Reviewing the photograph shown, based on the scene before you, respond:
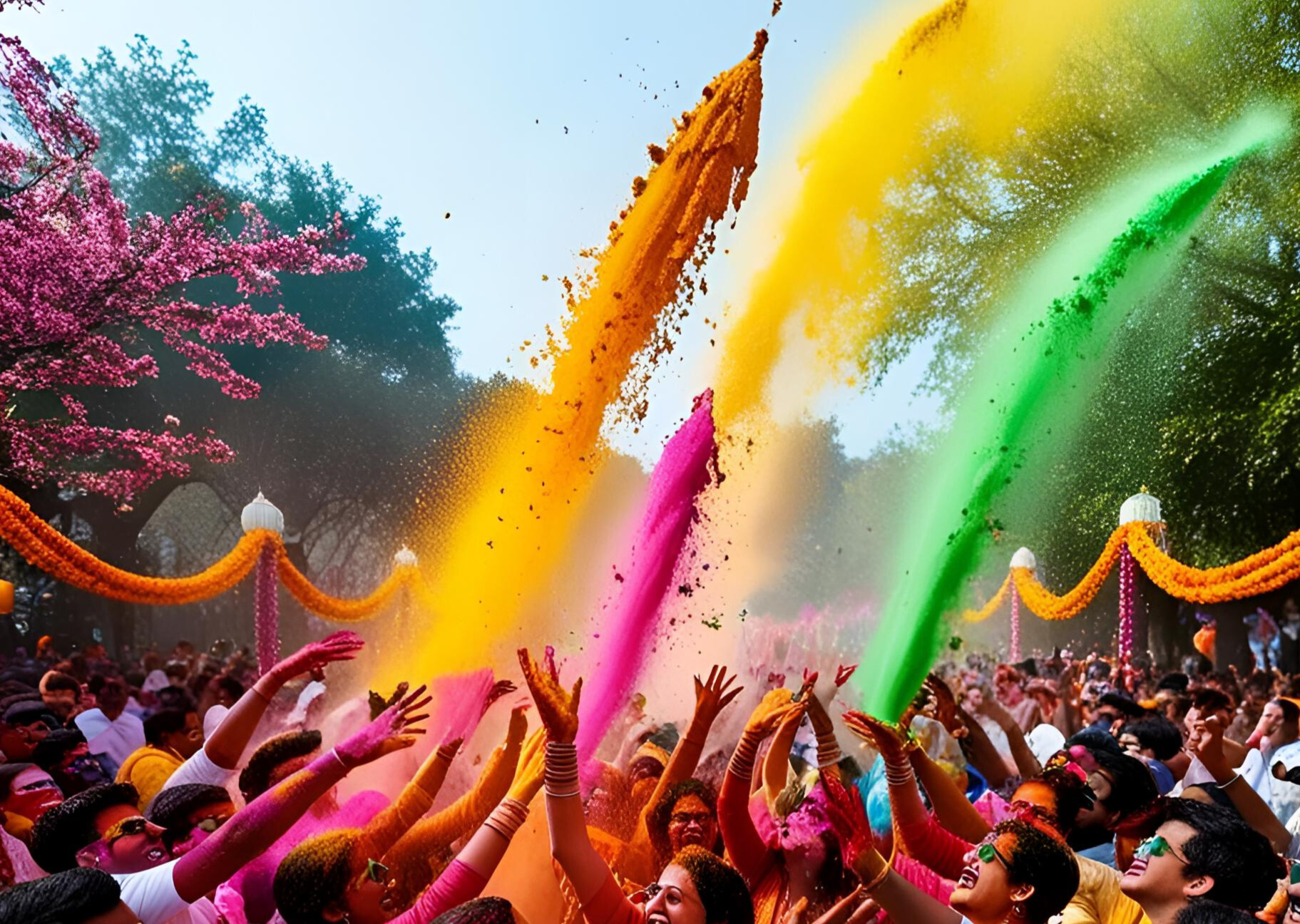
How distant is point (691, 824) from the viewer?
432 centimetres

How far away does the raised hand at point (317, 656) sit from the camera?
15.4 ft

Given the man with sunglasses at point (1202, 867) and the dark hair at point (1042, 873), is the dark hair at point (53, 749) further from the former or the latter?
the man with sunglasses at point (1202, 867)

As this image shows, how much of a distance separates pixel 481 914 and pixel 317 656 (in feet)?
7.53

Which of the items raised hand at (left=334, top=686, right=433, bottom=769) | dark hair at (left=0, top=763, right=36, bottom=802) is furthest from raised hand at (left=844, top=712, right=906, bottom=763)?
dark hair at (left=0, top=763, right=36, bottom=802)

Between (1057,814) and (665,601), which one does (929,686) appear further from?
(665,601)

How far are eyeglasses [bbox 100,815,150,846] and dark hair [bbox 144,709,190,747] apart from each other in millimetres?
2884

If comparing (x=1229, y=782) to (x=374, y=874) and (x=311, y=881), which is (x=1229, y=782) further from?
(x=311, y=881)

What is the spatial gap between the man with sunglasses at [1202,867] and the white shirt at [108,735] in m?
6.82

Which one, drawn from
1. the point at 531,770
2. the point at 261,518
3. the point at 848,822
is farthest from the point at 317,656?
Result: the point at 261,518

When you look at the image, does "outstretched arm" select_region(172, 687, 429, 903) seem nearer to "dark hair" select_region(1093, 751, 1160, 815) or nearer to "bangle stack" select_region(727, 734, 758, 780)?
"bangle stack" select_region(727, 734, 758, 780)

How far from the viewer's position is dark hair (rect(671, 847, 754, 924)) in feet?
9.98

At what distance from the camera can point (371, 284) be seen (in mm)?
28109

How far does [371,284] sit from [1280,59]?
A: 63.9 feet

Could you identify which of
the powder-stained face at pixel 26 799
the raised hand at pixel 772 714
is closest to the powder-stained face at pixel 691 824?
the raised hand at pixel 772 714
